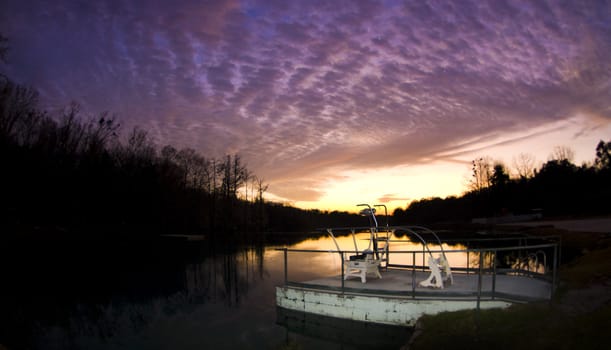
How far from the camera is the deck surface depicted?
8.78 metres

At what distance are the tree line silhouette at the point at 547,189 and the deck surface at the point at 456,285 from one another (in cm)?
4572

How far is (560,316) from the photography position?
6891 millimetres

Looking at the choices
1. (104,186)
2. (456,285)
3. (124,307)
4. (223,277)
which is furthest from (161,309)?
(104,186)

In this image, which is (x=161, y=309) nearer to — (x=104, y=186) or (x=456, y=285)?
(x=456, y=285)

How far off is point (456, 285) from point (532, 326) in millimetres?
3182

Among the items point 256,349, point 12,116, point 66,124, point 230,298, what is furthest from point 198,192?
point 256,349

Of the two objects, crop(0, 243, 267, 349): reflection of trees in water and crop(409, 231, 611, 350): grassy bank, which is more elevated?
crop(409, 231, 611, 350): grassy bank

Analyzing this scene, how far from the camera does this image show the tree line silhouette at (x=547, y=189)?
52.2m

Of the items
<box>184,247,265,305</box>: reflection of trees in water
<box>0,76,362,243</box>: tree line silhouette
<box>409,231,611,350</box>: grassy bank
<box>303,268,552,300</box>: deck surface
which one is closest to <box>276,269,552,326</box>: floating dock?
<box>303,268,552,300</box>: deck surface

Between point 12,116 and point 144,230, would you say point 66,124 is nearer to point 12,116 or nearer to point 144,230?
point 12,116

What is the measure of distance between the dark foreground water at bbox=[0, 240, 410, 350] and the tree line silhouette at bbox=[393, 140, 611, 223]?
1700 inches

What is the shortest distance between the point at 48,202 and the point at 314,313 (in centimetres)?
4522

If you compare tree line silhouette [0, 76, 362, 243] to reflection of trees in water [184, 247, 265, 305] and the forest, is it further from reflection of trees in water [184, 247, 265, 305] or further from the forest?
reflection of trees in water [184, 247, 265, 305]

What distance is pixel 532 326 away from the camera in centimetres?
664
